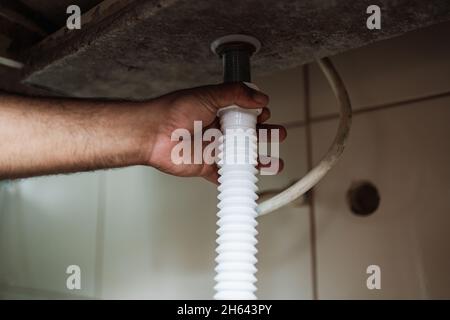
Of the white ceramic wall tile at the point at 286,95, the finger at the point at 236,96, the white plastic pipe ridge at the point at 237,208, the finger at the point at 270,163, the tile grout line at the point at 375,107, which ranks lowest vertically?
the white plastic pipe ridge at the point at 237,208

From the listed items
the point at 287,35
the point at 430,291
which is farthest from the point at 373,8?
the point at 430,291

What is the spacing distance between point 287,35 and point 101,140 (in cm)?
21

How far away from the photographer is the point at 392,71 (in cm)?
64

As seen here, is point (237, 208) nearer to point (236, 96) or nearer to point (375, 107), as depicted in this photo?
point (236, 96)

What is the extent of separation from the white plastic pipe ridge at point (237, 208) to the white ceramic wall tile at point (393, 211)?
20 centimetres

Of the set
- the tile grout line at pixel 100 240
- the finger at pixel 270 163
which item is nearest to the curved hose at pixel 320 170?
the finger at pixel 270 163

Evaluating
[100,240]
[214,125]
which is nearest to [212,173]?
[214,125]

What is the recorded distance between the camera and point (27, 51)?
62cm

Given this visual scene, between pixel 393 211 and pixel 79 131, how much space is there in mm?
357

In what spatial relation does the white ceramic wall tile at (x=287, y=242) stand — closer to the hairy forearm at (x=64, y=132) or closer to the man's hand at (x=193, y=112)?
the man's hand at (x=193, y=112)

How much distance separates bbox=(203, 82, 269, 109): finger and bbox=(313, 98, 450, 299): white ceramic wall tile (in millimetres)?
211

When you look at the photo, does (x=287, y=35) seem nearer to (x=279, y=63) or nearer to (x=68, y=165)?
(x=279, y=63)

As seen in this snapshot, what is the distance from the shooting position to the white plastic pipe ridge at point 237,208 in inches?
17.7

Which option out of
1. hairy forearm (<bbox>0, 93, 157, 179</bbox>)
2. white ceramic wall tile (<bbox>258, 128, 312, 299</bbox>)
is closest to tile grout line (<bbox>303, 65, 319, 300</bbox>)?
white ceramic wall tile (<bbox>258, 128, 312, 299</bbox>)
